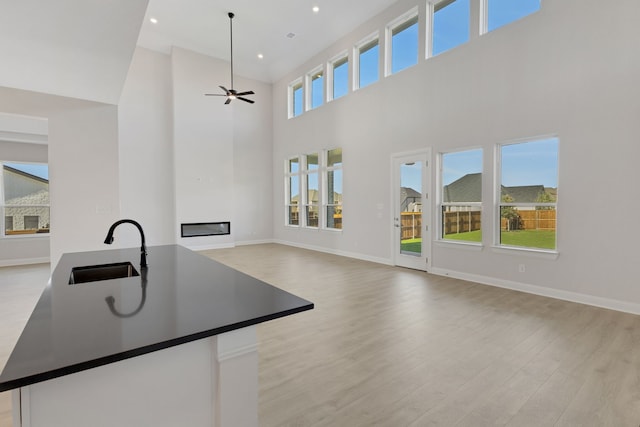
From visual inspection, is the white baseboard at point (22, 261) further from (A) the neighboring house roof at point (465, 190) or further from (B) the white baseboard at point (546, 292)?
(A) the neighboring house roof at point (465, 190)

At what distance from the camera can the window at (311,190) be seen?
8984 millimetres

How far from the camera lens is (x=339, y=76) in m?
8.10

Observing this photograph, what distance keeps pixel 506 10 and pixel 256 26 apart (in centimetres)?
541

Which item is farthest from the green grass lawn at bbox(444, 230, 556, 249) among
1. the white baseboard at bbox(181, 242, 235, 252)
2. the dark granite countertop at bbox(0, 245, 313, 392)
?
the white baseboard at bbox(181, 242, 235, 252)

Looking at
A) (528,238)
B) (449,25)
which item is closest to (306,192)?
(449,25)

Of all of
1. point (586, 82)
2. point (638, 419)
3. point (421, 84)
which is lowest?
point (638, 419)

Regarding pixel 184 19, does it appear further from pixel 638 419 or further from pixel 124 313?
pixel 638 419

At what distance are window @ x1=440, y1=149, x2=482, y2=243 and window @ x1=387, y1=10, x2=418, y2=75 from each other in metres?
2.17

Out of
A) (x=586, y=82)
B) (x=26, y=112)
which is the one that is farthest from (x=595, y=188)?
(x=26, y=112)

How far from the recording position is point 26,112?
13.6 feet

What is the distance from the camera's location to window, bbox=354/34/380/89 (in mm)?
7016

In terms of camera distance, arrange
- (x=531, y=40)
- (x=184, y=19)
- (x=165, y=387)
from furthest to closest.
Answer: (x=184, y=19)
(x=531, y=40)
(x=165, y=387)

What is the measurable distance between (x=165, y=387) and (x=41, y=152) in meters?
8.95

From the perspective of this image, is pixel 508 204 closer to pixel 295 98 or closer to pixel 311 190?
pixel 311 190
